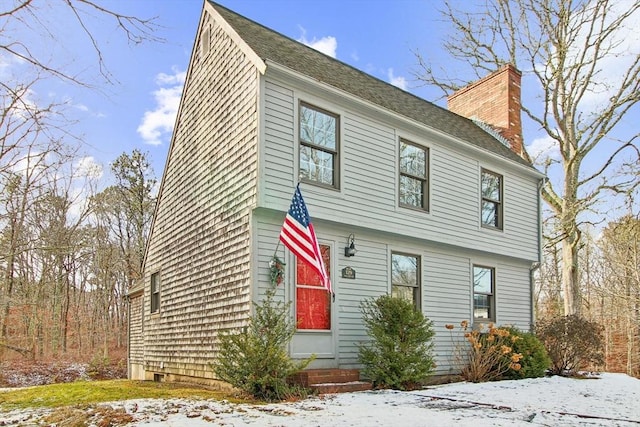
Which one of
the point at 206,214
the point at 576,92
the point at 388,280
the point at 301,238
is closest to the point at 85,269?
the point at 206,214

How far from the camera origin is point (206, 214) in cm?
1031

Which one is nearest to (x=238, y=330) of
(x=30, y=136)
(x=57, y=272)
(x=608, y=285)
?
(x=30, y=136)

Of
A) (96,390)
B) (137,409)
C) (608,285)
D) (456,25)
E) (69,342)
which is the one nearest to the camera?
(137,409)

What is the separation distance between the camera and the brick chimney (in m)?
15.2

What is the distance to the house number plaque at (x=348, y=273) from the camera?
9.36 m

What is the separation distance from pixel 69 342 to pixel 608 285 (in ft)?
82.4

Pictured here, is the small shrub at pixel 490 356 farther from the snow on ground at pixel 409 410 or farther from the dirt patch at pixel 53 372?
the dirt patch at pixel 53 372

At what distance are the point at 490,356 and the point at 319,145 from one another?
17.6 ft

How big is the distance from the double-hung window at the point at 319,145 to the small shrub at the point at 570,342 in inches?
259

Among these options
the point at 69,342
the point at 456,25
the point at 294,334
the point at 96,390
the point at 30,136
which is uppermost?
the point at 456,25

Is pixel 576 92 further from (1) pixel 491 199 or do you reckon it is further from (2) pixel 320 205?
(2) pixel 320 205

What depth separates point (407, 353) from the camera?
869 centimetres

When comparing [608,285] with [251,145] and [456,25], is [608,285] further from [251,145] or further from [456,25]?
[251,145]

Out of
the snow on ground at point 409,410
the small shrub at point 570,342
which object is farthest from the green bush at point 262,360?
the small shrub at point 570,342
